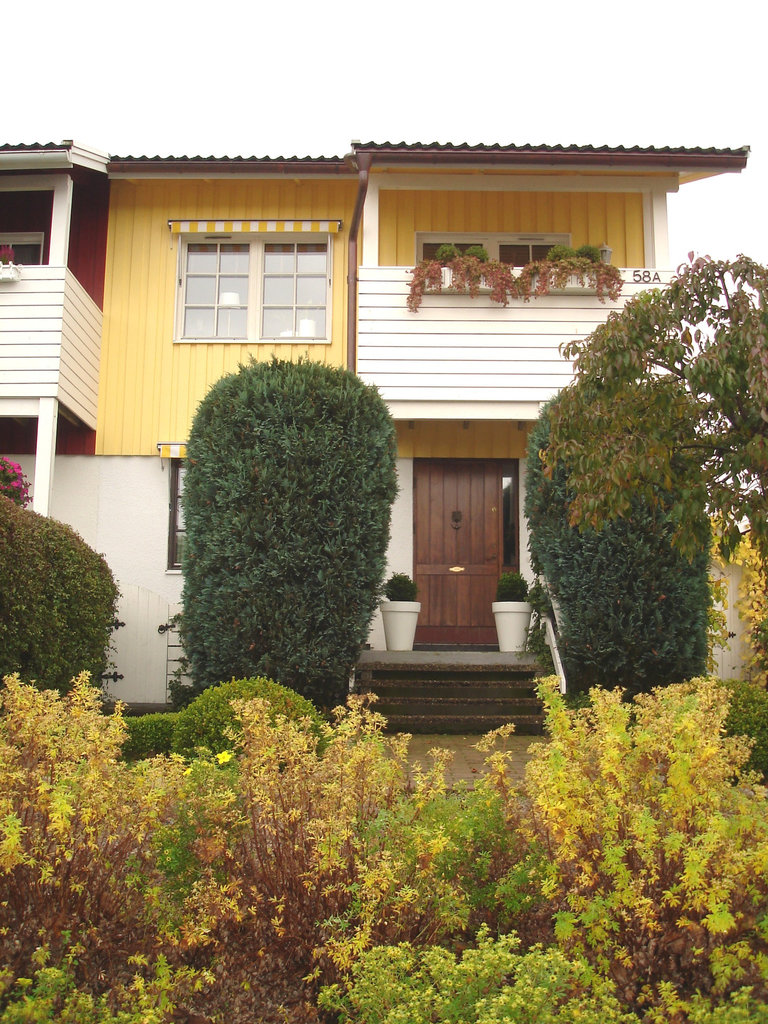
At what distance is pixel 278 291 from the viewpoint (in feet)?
41.2

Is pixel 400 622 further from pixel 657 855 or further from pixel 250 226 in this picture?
pixel 657 855

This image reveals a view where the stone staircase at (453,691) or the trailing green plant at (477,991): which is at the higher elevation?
the stone staircase at (453,691)

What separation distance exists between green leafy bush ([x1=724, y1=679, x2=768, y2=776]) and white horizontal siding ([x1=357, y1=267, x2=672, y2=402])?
4851 millimetres

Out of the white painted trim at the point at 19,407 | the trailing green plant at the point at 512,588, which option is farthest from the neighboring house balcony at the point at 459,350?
the white painted trim at the point at 19,407

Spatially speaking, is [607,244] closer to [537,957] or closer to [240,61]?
[240,61]

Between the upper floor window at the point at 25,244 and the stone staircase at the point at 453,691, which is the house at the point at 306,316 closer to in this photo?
the upper floor window at the point at 25,244

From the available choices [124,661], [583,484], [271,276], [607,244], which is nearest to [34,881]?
[583,484]

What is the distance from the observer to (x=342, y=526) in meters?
8.38

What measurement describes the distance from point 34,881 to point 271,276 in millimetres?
10581

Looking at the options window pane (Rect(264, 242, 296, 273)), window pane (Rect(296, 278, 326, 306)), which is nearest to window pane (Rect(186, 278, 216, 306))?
window pane (Rect(264, 242, 296, 273))

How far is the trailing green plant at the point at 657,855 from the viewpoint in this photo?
2.88m

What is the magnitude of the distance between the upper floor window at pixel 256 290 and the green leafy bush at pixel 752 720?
7.46 m

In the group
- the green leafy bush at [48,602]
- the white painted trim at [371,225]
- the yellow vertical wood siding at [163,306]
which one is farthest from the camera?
the yellow vertical wood siding at [163,306]

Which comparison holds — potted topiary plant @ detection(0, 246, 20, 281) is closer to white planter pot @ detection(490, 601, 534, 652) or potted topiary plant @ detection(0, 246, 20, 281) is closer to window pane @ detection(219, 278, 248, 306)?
window pane @ detection(219, 278, 248, 306)
